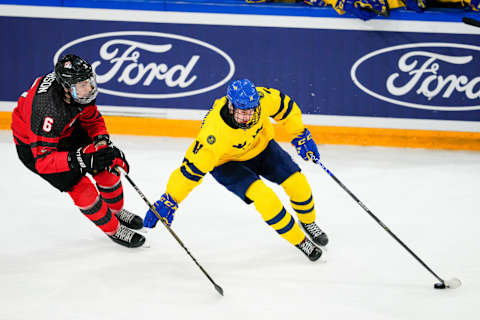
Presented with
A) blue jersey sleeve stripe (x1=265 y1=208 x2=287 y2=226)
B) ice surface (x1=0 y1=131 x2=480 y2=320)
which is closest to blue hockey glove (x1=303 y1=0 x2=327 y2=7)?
ice surface (x1=0 y1=131 x2=480 y2=320)

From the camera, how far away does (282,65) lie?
500 cm

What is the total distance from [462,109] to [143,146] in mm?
2817

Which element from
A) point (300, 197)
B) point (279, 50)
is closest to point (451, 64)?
point (279, 50)

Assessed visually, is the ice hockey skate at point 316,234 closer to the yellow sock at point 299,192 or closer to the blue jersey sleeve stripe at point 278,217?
the yellow sock at point 299,192

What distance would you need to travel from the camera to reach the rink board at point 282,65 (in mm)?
4840

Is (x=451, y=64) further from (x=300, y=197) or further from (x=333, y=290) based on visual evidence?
(x=333, y=290)

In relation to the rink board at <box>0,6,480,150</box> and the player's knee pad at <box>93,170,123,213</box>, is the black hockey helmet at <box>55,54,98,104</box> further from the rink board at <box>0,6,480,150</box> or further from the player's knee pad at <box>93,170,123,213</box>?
the rink board at <box>0,6,480,150</box>

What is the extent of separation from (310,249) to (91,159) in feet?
4.28

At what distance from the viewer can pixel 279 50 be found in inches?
195

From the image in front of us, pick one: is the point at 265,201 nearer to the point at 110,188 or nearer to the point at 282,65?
the point at 110,188

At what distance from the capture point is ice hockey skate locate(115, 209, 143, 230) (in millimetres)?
3562

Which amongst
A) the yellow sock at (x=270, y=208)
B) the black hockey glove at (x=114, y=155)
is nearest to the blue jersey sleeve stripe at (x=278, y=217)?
the yellow sock at (x=270, y=208)

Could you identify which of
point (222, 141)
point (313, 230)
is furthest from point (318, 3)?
point (222, 141)

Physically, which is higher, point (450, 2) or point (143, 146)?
point (450, 2)
